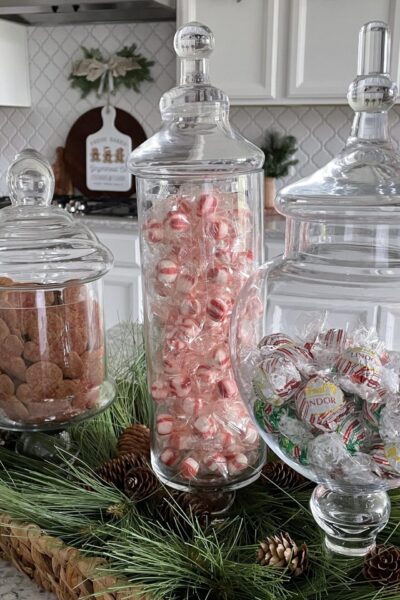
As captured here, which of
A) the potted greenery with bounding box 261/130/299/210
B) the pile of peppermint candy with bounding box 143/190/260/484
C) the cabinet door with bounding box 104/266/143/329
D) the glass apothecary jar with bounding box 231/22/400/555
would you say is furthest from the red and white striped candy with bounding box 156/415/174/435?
the potted greenery with bounding box 261/130/299/210

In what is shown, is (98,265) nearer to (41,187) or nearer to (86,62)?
(41,187)

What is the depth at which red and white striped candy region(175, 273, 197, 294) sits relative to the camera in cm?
66

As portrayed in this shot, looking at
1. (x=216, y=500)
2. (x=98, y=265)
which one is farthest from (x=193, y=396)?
(x=98, y=265)

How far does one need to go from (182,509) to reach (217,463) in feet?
0.20

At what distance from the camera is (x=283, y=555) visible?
1.93ft

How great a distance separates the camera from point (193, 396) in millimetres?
669

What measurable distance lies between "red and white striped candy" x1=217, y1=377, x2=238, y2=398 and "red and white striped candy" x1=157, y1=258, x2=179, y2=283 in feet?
0.39

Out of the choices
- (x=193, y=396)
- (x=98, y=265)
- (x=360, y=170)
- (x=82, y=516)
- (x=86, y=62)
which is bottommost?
(x=82, y=516)

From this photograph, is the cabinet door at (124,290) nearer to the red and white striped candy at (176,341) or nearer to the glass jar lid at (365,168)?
the red and white striped candy at (176,341)

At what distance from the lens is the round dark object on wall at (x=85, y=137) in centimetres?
284

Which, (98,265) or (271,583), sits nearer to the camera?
(271,583)

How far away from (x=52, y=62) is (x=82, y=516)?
2665 mm

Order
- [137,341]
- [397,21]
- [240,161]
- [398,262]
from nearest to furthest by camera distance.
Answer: [398,262]
[240,161]
[137,341]
[397,21]

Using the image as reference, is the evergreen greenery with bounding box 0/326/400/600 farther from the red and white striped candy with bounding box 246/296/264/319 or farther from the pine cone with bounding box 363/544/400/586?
the red and white striped candy with bounding box 246/296/264/319
